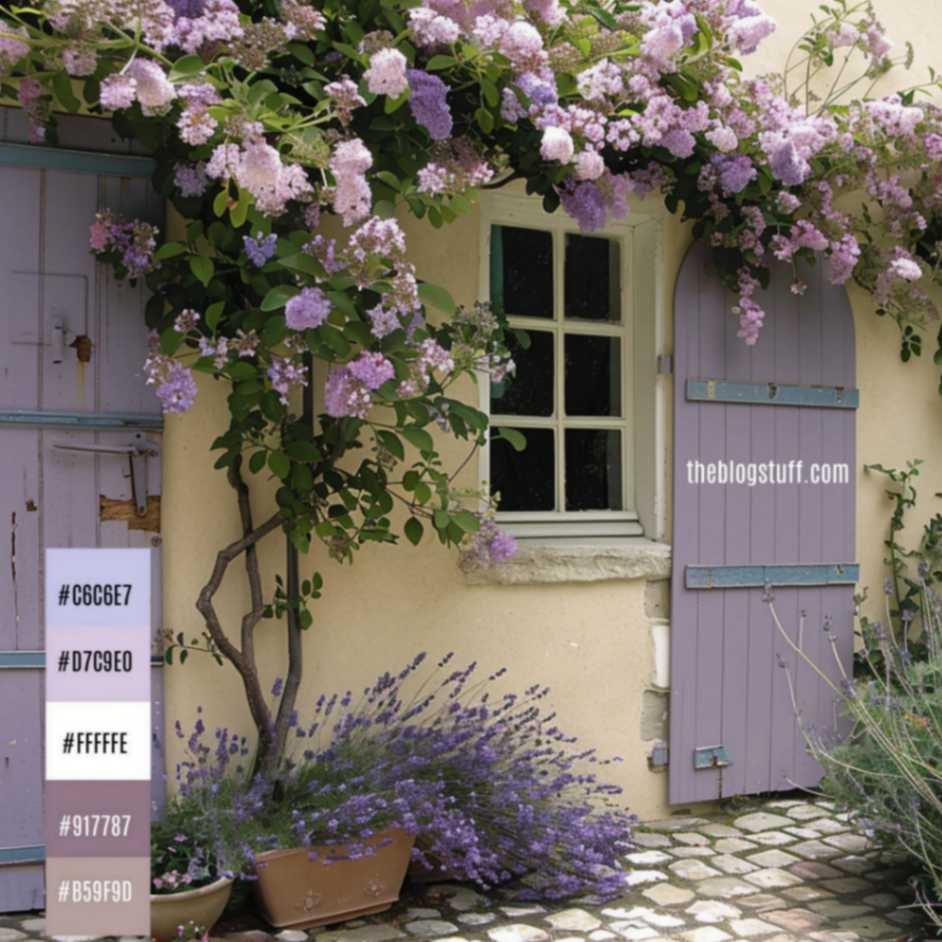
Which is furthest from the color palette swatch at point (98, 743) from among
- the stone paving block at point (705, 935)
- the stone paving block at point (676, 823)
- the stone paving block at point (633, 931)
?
the stone paving block at point (676, 823)

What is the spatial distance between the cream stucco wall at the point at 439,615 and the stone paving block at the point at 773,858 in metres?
0.51

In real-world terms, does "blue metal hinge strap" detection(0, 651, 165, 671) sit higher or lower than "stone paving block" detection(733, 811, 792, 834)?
higher

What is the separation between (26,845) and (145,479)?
44.9 inches

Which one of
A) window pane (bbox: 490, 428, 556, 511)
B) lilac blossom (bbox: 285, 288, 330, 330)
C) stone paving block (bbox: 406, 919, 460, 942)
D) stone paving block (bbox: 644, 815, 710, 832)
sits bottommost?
stone paving block (bbox: 406, 919, 460, 942)

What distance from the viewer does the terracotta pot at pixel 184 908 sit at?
333 centimetres

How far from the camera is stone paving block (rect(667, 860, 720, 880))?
163 inches

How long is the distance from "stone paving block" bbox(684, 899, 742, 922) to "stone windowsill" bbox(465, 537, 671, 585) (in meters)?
1.24

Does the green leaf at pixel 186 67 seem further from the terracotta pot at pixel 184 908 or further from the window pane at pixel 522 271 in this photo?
the terracotta pot at pixel 184 908

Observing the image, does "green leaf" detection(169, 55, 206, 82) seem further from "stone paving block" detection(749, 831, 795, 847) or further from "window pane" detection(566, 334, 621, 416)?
"stone paving block" detection(749, 831, 795, 847)

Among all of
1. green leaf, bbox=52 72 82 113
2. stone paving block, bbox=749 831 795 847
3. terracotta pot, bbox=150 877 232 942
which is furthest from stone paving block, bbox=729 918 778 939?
green leaf, bbox=52 72 82 113

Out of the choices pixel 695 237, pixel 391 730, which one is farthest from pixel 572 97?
pixel 391 730

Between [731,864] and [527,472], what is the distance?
Answer: 1.61 metres

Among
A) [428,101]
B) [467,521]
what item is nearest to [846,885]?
[467,521]

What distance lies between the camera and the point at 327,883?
362 centimetres
